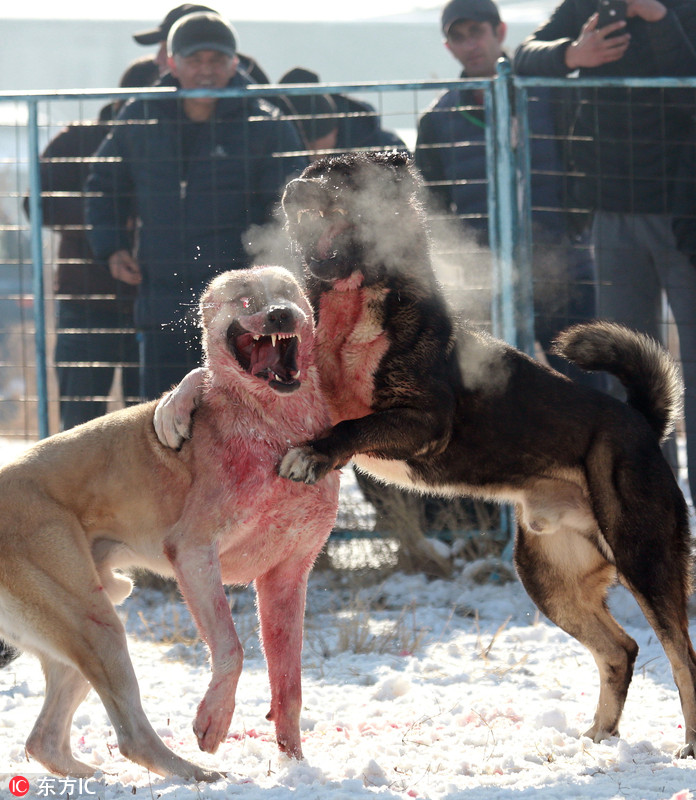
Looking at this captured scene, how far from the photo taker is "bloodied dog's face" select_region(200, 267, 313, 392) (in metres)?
2.87

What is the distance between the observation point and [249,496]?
287cm

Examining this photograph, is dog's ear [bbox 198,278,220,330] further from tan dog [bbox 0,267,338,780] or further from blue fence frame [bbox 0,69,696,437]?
blue fence frame [bbox 0,69,696,437]

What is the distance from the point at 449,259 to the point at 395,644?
2150 mm

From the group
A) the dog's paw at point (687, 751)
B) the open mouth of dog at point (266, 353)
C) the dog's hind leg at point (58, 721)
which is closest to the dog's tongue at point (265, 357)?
the open mouth of dog at point (266, 353)

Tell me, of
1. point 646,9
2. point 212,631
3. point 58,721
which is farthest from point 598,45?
point 58,721

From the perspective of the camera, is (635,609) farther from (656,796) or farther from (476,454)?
(656,796)

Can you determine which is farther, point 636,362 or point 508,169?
point 508,169

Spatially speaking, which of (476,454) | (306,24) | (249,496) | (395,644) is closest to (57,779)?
(249,496)

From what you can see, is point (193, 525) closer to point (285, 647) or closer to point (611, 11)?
point (285, 647)

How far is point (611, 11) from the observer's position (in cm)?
533

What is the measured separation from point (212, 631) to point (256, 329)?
2.70 ft

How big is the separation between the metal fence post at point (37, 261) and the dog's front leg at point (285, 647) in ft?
9.94

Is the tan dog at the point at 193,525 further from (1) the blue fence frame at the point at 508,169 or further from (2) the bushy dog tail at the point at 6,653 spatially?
(1) the blue fence frame at the point at 508,169

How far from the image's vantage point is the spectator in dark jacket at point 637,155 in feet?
17.6
